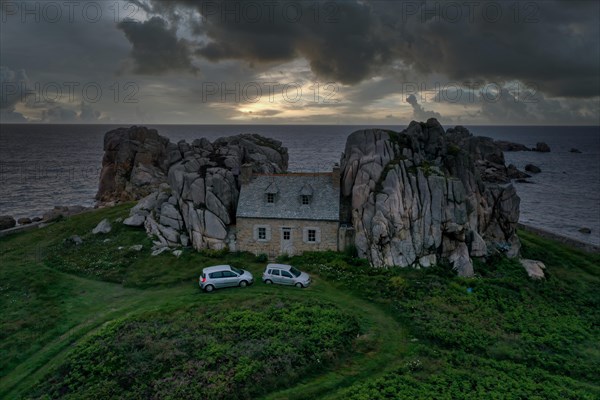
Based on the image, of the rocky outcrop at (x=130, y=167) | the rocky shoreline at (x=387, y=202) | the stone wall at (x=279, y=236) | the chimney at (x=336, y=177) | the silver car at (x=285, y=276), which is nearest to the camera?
the silver car at (x=285, y=276)

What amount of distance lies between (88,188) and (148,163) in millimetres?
30436

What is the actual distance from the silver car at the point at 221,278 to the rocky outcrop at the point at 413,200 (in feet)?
39.2

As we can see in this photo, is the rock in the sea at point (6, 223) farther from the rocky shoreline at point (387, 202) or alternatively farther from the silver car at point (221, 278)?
the silver car at point (221, 278)

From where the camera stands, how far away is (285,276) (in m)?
32.6

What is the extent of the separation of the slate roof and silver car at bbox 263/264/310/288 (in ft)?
23.3

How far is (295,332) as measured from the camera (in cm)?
2512

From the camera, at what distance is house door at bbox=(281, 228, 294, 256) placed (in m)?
39.1

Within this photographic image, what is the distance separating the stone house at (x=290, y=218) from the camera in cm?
3862

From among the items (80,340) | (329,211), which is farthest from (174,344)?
(329,211)

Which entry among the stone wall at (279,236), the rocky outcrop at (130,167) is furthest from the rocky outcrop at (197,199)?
the rocky outcrop at (130,167)

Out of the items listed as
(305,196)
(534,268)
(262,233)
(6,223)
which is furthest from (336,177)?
(6,223)

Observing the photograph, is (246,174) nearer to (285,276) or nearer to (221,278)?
(221,278)

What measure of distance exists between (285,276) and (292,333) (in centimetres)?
796

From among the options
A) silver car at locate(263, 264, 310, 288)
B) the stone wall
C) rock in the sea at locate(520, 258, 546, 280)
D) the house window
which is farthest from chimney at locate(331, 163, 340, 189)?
rock in the sea at locate(520, 258, 546, 280)
